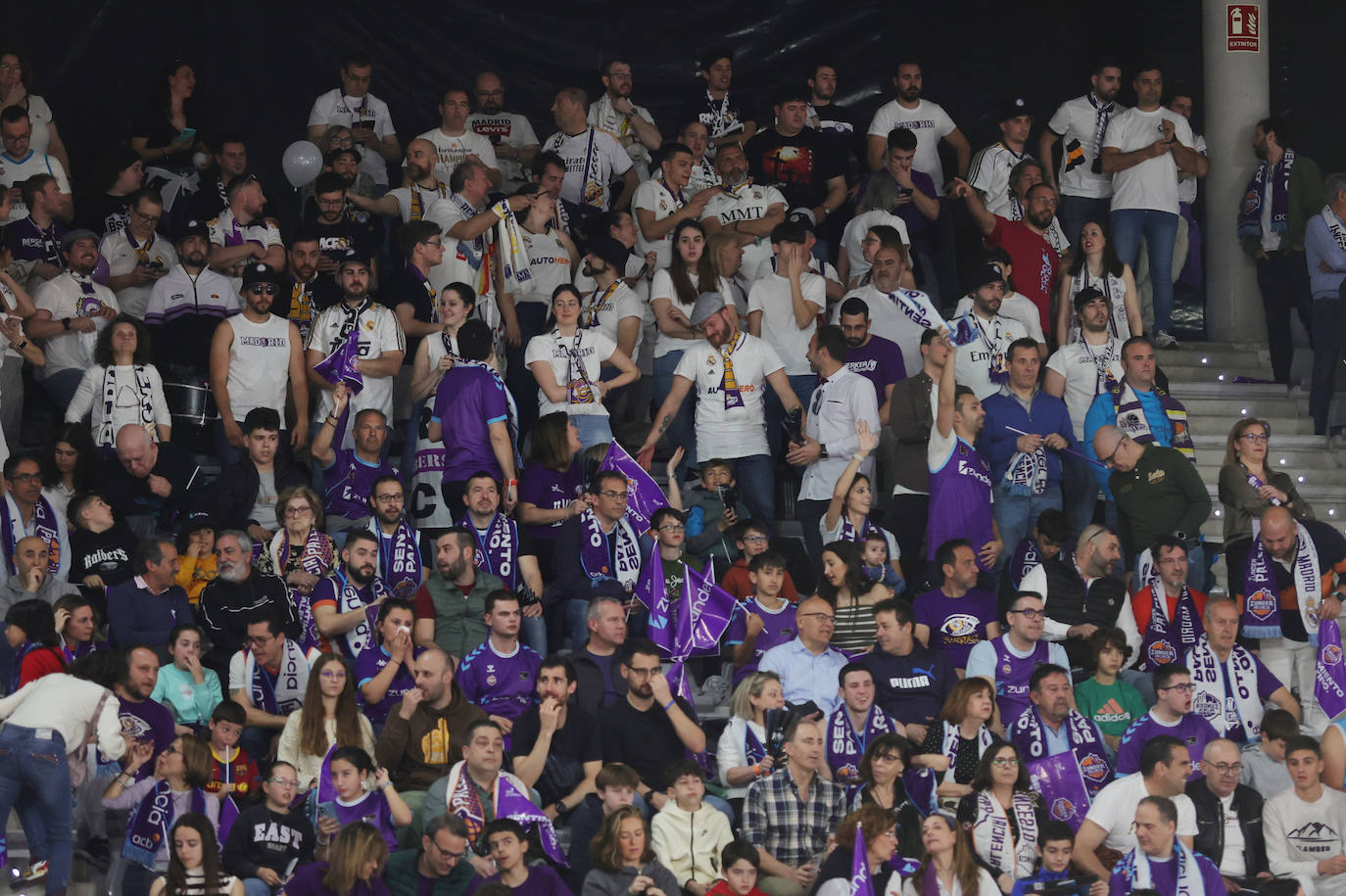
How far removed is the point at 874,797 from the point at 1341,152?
7.89 metres

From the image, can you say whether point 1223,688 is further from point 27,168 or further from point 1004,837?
point 27,168

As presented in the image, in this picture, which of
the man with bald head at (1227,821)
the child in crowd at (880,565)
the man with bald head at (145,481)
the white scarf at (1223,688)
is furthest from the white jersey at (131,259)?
→ the man with bald head at (1227,821)

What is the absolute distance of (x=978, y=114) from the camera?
48.8 feet

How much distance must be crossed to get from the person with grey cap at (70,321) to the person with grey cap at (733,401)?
318cm

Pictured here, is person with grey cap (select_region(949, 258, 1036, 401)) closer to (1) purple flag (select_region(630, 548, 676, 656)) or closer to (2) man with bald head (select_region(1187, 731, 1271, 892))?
(1) purple flag (select_region(630, 548, 676, 656))

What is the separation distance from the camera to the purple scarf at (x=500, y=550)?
10000mm

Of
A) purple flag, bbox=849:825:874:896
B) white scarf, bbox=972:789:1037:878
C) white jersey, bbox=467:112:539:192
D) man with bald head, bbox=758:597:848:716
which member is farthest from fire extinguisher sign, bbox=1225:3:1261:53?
purple flag, bbox=849:825:874:896

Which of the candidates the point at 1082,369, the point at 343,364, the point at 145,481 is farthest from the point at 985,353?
the point at 145,481

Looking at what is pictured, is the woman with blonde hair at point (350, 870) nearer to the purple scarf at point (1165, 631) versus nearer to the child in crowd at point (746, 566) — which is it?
the child in crowd at point (746, 566)

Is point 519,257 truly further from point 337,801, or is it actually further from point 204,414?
point 337,801

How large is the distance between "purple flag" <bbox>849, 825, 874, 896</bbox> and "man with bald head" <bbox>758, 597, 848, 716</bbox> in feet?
3.54

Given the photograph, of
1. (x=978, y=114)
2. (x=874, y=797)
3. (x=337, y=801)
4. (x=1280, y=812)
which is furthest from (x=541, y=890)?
(x=978, y=114)

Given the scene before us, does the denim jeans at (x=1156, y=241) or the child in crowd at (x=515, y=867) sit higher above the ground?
the denim jeans at (x=1156, y=241)

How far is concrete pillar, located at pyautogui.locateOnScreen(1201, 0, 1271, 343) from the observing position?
43.3 feet
